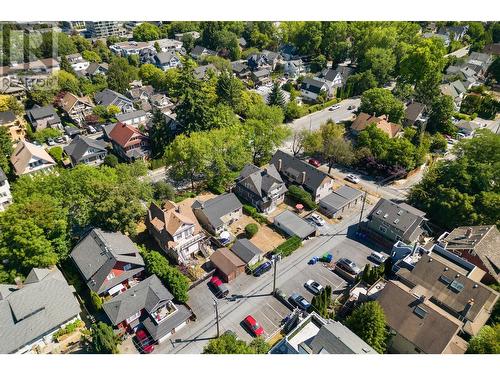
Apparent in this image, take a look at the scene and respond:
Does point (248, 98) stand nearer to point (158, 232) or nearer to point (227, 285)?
point (158, 232)

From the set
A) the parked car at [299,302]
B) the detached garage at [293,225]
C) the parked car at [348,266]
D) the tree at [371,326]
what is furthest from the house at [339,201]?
the tree at [371,326]

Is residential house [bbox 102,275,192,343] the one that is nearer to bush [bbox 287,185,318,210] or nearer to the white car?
the white car

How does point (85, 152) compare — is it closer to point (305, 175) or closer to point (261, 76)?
point (305, 175)

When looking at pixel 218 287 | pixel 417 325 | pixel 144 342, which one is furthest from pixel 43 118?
pixel 417 325

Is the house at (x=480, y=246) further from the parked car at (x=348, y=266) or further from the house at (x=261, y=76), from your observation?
the house at (x=261, y=76)

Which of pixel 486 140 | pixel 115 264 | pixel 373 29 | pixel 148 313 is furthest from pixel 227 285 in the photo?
pixel 373 29

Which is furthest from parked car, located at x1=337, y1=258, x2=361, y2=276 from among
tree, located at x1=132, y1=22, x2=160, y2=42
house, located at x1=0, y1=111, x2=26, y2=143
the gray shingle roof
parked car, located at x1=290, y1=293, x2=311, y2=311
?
tree, located at x1=132, y1=22, x2=160, y2=42

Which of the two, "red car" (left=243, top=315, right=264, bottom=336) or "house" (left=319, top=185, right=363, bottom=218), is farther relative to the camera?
"house" (left=319, top=185, right=363, bottom=218)
